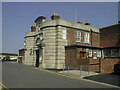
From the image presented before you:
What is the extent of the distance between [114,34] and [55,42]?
11171 mm

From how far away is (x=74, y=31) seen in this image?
25.0m

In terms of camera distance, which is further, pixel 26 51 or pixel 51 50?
pixel 26 51

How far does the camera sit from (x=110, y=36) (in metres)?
27.0

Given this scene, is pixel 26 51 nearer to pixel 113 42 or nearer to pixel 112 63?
pixel 113 42

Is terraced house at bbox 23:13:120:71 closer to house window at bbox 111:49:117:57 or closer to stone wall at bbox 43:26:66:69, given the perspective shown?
stone wall at bbox 43:26:66:69

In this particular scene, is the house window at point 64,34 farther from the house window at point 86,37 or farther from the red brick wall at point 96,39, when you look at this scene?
the red brick wall at point 96,39

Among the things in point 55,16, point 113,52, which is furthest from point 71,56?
point 113,52

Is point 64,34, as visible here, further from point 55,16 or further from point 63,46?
point 55,16

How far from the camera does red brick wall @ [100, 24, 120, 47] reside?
2569cm

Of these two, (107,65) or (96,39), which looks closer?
(107,65)

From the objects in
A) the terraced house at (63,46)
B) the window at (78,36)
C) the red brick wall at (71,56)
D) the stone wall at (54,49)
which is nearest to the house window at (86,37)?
the terraced house at (63,46)

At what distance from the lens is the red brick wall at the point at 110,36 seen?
25.7 meters

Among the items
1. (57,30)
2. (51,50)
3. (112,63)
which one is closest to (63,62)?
(51,50)

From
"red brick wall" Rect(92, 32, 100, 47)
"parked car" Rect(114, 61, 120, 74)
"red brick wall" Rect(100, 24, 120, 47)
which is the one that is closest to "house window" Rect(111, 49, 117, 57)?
"red brick wall" Rect(100, 24, 120, 47)
